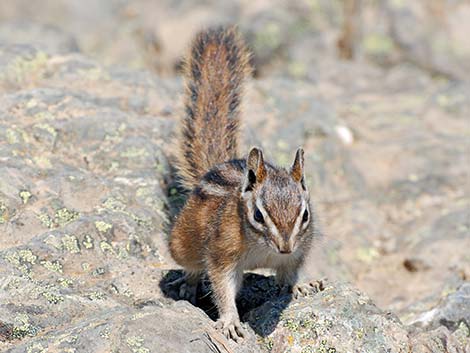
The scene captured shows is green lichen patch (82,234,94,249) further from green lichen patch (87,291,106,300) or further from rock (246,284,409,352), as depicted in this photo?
rock (246,284,409,352)

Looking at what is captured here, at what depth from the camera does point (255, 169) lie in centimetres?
417

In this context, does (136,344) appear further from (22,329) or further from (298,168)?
A: (298,168)

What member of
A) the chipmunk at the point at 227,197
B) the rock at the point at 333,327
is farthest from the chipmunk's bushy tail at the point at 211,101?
the rock at the point at 333,327

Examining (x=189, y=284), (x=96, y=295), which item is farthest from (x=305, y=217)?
(x=96, y=295)

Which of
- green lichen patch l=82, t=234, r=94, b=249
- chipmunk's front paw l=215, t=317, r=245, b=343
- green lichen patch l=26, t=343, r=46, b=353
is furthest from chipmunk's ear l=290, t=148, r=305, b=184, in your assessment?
green lichen patch l=26, t=343, r=46, b=353

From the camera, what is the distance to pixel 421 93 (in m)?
8.87

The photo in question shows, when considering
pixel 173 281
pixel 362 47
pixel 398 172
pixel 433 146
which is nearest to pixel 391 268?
pixel 398 172

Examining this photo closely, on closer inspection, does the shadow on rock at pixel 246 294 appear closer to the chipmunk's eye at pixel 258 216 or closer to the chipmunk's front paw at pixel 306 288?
the chipmunk's front paw at pixel 306 288

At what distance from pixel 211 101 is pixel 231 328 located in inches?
73.4

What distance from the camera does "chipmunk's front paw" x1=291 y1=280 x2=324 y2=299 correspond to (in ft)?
14.4

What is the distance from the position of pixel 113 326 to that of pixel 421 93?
6.07m

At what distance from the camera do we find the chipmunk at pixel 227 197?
13.1 ft

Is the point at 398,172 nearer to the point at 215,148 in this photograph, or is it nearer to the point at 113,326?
the point at 215,148

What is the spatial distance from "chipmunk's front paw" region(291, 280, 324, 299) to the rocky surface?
Result: 4 cm
